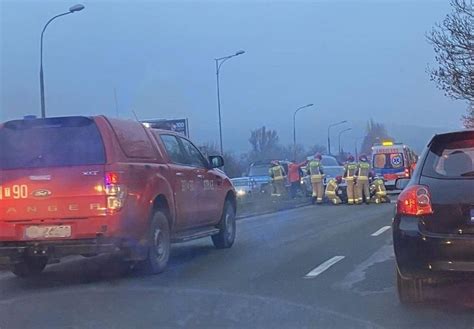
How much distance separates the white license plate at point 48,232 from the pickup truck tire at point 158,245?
1022mm

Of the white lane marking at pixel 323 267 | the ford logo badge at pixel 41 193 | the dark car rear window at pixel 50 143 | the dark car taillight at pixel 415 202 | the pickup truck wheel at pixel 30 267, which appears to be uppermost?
the dark car rear window at pixel 50 143

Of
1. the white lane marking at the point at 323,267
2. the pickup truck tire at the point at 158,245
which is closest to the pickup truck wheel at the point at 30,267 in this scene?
the pickup truck tire at the point at 158,245

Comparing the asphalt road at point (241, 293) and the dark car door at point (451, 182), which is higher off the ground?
the dark car door at point (451, 182)

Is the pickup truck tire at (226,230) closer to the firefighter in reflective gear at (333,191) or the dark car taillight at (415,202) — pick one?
the dark car taillight at (415,202)

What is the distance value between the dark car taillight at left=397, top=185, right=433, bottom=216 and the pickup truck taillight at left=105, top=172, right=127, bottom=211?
3.23 metres

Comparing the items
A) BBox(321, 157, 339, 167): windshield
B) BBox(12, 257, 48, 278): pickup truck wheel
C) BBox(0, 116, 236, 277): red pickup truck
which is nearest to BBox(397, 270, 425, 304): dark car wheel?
BBox(0, 116, 236, 277): red pickup truck

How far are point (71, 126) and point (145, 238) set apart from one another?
1525 millimetres

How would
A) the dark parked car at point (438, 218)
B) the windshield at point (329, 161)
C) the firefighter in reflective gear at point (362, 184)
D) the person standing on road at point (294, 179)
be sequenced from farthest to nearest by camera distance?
1. the windshield at point (329, 161)
2. the person standing on road at point (294, 179)
3. the firefighter in reflective gear at point (362, 184)
4. the dark parked car at point (438, 218)

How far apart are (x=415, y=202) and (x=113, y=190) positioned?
3.43 m

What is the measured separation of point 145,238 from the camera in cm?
945

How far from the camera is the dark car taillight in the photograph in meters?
6.93

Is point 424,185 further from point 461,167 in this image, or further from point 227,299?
point 227,299

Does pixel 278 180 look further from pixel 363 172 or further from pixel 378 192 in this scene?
pixel 363 172

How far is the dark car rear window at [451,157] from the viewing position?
7.05m
